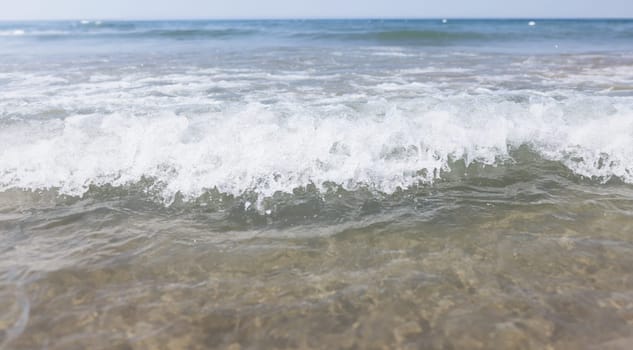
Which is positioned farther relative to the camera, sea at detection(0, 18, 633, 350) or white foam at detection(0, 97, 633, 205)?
white foam at detection(0, 97, 633, 205)

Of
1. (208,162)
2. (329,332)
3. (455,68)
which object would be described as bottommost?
(329,332)

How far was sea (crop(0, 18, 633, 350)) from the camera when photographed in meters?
2.77

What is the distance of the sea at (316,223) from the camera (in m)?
2.77

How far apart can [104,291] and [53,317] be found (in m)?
0.36

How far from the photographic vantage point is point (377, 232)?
3.92m

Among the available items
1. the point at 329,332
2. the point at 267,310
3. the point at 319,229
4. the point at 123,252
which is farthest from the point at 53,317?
the point at 319,229

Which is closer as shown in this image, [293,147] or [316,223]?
[316,223]

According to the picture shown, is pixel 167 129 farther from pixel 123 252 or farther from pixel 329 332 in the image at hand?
pixel 329 332

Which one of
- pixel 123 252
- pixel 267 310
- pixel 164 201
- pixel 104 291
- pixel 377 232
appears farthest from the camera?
pixel 164 201

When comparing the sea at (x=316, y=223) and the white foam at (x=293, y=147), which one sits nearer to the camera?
the sea at (x=316, y=223)

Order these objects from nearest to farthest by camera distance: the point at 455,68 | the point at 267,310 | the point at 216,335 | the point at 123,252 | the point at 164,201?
the point at 216,335, the point at 267,310, the point at 123,252, the point at 164,201, the point at 455,68

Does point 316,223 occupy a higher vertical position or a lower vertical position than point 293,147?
lower

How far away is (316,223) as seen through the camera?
13.7 ft

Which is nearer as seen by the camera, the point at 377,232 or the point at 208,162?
the point at 377,232
